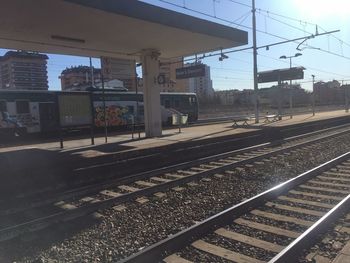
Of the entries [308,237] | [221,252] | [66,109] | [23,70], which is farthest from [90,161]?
[23,70]

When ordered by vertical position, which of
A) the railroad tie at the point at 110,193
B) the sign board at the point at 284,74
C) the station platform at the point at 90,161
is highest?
the sign board at the point at 284,74

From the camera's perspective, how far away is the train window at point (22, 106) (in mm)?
22844

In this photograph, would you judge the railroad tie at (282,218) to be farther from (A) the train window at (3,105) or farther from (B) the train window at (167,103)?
(B) the train window at (167,103)

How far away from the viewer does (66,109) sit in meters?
14.9

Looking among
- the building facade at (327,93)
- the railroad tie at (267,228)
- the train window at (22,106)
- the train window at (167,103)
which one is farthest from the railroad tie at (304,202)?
the building facade at (327,93)

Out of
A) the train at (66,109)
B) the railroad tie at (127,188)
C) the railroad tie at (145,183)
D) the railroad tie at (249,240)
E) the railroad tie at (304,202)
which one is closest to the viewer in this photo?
the railroad tie at (249,240)

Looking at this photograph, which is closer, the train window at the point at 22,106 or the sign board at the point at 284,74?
the train window at the point at 22,106

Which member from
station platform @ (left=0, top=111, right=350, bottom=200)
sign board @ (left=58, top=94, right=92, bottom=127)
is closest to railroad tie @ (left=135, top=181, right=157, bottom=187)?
station platform @ (left=0, top=111, right=350, bottom=200)

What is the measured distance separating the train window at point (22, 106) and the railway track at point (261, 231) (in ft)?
58.7

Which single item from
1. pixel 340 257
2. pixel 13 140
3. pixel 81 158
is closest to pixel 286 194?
pixel 340 257

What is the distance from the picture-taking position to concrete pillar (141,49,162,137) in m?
18.0

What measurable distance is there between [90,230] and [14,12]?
23.9 ft

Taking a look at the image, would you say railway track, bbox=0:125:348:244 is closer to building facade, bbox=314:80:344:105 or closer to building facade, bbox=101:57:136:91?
building facade, bbox=101:57:136:91

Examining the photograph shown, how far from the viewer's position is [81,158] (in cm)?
1191
